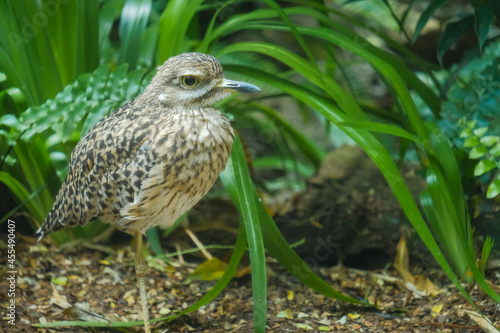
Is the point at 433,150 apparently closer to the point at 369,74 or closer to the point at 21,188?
the point at 21,188

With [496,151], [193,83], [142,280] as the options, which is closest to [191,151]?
[193,83]

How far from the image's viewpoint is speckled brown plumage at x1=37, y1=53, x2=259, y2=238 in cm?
181

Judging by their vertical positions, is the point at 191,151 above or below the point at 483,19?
below

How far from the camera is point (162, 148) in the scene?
180cm

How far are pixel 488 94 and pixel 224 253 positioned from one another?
4.83ft

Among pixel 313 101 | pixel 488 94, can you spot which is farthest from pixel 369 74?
pixel 313 101

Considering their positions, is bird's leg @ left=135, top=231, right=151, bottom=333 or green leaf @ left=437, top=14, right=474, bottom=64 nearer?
bird's leg @ left=135, top=231, right=151, bottom=333

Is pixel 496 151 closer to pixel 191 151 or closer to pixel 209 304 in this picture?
pixel 191 151

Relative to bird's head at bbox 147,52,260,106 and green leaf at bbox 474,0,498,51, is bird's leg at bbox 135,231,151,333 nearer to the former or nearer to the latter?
bird's head at bbox 147,52,260,106

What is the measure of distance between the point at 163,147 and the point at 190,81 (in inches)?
9.6

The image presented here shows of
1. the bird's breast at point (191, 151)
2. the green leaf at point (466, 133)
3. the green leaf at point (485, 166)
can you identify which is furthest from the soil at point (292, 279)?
the bird's breast at point (191, 151)

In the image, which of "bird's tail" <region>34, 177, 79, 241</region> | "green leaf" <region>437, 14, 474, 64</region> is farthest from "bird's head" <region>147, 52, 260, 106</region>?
"green leaf" <region>437, 14, 474, 64</region>

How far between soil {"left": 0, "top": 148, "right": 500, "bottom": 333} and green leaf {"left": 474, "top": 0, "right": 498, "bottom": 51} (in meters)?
0.90

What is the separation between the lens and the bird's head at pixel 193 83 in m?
1.81
